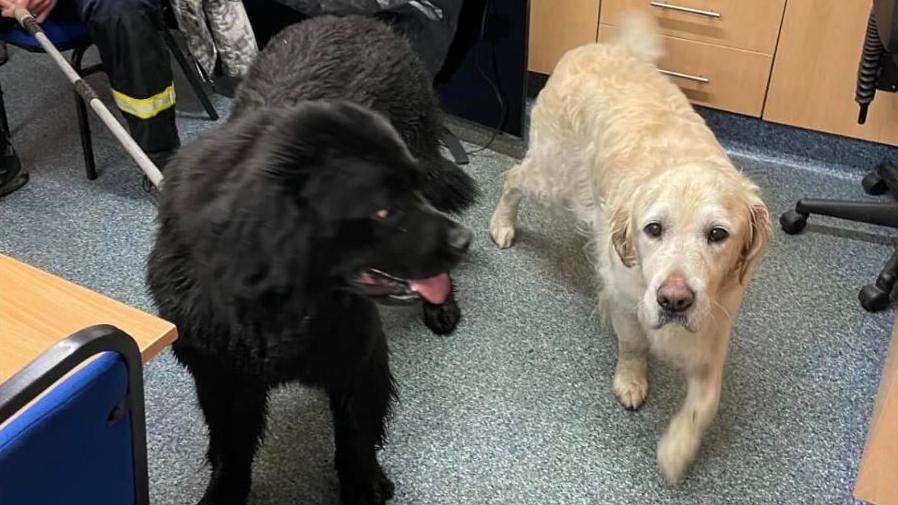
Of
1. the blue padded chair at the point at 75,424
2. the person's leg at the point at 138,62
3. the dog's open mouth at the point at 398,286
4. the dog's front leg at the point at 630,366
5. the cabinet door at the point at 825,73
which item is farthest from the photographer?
the cabinet door at the point at 825,73

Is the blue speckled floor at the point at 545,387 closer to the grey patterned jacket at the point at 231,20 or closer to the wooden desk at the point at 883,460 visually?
the wooden desk at the point at 883,460

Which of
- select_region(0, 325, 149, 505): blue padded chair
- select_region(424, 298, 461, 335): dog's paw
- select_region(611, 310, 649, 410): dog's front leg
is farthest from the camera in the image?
select_region(424, 298, 461, 335): dog's paw

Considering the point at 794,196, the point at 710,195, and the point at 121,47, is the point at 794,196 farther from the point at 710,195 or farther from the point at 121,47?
the point at 121,47

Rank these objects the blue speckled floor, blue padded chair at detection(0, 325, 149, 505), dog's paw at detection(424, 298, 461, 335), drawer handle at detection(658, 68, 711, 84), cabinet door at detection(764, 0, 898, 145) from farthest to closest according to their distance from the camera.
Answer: drawer handle at detection(658, 68, 711, 84) → cabinet door at detection(764, 0, 898, 145) → dog's paw at detection(424, 298, 461, 335) → the blue speckled floor → blue padded chair at detection(0, 325, 149, 505)

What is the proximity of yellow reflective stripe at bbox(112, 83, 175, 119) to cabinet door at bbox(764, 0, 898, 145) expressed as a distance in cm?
197

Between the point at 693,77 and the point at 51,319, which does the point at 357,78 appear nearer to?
the point at 51,319

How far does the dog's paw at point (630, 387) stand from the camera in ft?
6.42

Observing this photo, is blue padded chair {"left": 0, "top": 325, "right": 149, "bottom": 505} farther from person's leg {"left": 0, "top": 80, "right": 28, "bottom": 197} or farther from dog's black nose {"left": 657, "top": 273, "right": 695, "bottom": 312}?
person's leg {"left": 0, "top": 80, "right": 28, "bottom": 197}

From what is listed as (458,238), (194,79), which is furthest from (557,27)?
(458,238)

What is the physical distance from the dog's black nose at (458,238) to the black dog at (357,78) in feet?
1.52

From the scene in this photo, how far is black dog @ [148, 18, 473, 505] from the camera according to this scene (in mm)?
1070

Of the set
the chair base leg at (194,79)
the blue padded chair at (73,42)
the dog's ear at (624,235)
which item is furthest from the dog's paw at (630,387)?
the chair base leg at (194,79)

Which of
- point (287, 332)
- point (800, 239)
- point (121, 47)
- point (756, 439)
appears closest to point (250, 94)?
point (287, 332)

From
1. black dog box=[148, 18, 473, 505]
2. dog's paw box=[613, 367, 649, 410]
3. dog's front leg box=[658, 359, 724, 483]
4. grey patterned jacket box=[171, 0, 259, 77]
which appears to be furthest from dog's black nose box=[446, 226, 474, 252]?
grey patterned jacket box=[171, 0, 259, 77]
